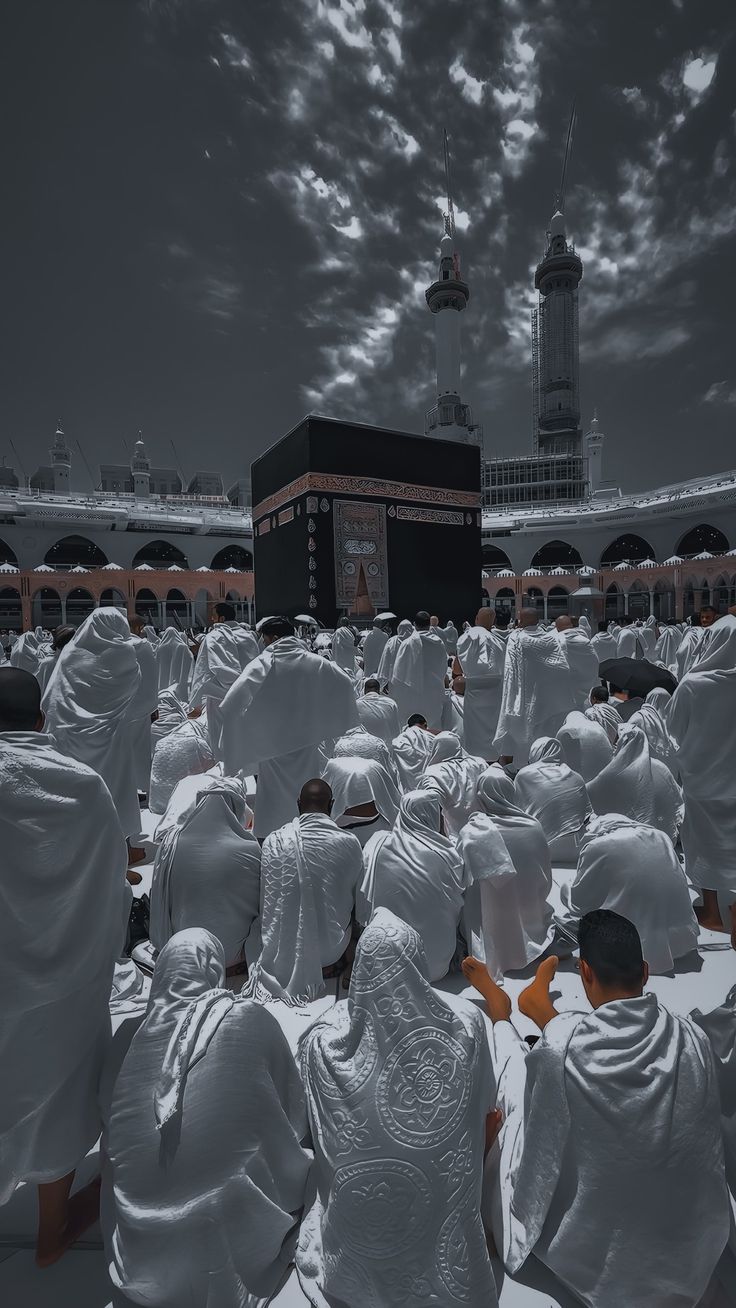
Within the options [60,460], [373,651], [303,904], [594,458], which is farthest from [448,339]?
[303,904]

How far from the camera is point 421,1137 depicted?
3.41 ft

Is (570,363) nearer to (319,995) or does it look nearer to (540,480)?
(540,480)

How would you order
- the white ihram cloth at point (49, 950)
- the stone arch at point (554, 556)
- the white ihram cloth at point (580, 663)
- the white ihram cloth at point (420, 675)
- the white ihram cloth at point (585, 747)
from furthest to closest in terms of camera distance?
1. the stone arch at point (554, 556)
2. the white ihram cloth at point (420, 675)
3. the white ihram cloth at point (580, 663)
4. the white ihram cloth at point (585, 747)
5. the white ihram cloth at point (49, 950)

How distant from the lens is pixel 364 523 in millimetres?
16062

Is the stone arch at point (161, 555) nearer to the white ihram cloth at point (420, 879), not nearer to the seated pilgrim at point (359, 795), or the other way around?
the seated pilgrim at point (359, 795)

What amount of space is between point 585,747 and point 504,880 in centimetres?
134

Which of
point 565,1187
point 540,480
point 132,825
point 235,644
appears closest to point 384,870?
point 565,1187

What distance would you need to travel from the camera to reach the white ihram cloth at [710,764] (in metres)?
2.70

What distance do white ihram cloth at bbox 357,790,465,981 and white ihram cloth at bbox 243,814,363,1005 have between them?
88mm

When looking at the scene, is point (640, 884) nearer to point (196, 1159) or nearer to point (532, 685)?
point (196, 1159)

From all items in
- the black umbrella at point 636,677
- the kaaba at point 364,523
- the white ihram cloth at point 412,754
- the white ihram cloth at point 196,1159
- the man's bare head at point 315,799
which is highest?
the kaaba at point 364,523

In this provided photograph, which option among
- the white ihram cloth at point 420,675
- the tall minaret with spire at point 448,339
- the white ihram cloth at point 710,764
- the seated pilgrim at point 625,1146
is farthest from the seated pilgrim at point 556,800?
the tall minaret with spire at point 448,339

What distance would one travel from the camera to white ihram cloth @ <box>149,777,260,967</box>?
1.97 m

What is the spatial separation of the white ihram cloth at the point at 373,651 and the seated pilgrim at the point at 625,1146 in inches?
314
